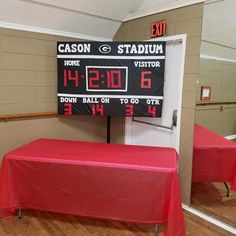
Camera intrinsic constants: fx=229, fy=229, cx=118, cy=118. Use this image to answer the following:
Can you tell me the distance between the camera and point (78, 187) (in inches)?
78.5

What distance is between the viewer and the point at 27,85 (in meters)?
2.71

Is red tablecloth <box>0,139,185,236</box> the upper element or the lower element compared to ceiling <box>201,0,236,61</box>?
lower

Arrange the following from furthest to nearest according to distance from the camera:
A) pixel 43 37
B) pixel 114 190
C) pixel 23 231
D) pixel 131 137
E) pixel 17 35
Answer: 1. pixel 131 137
2. pixel 43 37
3. pixel 17 35
4. pixel 23 231
5. pixel 114 190

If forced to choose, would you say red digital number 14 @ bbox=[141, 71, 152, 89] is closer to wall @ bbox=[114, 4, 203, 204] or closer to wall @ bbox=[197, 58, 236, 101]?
wall @ bbox=[114, 4, 203, 204]

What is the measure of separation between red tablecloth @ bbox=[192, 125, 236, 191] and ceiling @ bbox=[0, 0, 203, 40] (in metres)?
1.39

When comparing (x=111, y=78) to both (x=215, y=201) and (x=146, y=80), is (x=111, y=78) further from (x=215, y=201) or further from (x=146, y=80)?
(x=215, y=201)

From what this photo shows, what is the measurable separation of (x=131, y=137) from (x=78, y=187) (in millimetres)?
1416

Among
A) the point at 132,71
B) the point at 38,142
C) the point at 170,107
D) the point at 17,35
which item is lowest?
the point at 38,142

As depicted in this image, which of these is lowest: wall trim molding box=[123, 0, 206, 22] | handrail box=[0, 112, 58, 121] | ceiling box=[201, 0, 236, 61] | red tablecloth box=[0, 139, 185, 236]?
red tablecloth box=[0, 139, 185, 236]

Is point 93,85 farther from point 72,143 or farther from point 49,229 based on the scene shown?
point 49,229

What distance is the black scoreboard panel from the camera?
2.54 m

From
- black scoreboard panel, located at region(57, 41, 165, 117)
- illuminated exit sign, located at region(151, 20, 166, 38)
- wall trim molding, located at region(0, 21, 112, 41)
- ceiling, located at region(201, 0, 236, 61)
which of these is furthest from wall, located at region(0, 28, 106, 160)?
ceiling, located at region(201, 0, 236, 61)

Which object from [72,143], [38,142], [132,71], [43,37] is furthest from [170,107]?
[43,37]

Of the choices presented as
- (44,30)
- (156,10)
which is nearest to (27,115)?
(44,30)
